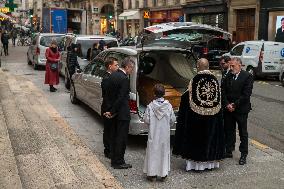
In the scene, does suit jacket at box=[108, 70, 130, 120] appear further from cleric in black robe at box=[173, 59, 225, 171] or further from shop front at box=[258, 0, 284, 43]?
shop front at box=[258, 0, 284, 43]

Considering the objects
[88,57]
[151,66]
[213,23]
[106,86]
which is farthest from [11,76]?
[213,23]

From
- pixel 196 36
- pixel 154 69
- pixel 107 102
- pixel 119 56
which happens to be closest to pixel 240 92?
pixel 107 102

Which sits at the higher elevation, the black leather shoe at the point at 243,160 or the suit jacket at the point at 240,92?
the suit jacket at the point at 240,92

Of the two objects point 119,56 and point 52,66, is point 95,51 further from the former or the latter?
point 119,56

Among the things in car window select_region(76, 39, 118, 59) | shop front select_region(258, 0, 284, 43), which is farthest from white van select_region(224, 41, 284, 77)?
shop front select_region(258, 0, 284, 43)

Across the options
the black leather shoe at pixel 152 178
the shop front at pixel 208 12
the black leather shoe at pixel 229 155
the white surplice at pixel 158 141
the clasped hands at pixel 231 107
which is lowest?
the black leather shoe at pixel 152 178

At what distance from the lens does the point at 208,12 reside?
1451 inches

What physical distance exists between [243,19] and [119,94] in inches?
1096

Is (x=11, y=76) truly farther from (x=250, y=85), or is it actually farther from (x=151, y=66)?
(x=250, y=85)

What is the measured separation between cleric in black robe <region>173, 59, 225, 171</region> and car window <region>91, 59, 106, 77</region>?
3140 millimetres

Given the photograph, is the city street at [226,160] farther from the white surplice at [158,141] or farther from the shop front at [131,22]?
the shop front at [131,22]

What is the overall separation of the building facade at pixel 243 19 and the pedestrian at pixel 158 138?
85.1 ft

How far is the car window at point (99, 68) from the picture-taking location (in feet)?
31.4

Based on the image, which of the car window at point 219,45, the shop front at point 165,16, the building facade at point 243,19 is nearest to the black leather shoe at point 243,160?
the car window at point 219,45
